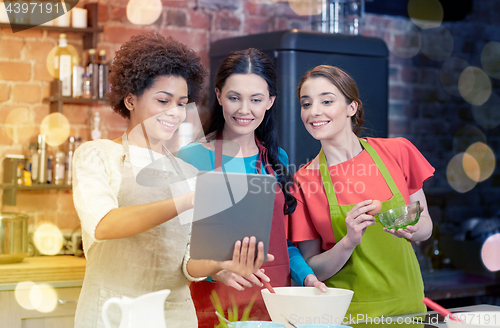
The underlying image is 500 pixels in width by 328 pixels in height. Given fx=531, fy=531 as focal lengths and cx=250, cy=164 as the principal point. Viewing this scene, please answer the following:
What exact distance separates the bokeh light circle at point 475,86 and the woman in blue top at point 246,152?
184 cm

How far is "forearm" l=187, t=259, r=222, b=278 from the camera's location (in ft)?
3.62

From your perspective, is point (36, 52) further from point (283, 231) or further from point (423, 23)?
point (423, 23)

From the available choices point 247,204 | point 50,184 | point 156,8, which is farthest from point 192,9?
point 247,204

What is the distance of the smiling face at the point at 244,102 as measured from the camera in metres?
1.47

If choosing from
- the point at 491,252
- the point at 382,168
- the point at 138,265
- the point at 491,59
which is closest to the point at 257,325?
the point at 138,265

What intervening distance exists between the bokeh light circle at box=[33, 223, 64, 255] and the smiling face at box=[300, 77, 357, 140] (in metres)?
1.29

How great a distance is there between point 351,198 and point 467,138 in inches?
68.3

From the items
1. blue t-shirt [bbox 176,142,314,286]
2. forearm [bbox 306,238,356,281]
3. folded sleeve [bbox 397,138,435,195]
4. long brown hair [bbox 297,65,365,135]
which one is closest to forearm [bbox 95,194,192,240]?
blue t-shirt [bbox 176,142,314,286]

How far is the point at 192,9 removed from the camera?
8.26 feet

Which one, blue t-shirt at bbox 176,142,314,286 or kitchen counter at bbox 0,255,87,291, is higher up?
blue t-shirt at bbox 176,142,314,286

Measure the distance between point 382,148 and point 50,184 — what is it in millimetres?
1380

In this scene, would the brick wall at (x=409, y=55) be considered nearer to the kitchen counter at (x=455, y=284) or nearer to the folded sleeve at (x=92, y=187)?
the kitchen counter at (x=455, y=284)

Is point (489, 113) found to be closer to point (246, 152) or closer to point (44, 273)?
point (246, 152)

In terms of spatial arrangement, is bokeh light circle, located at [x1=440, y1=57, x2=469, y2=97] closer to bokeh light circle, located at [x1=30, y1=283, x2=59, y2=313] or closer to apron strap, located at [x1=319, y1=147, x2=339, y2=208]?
apron strap, located at [x1=319, y1=147, x2=339, y2=208]
